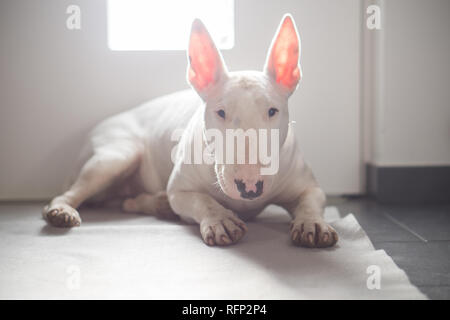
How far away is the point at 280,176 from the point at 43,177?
138cm

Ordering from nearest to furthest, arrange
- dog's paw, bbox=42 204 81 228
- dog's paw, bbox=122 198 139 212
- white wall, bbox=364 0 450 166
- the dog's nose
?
the dog's nose, dog's paw, bbox=42 204 81 228, dog's paw, bbox=122 198 139 212, white wall, bbox=364 0 450 166

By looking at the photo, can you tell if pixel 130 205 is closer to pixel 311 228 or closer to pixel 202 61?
pixel 202 61

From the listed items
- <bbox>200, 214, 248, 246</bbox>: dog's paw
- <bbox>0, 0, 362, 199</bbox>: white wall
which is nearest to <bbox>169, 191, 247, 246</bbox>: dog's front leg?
<bbox>200, 214, 248, 246</bbox>: dog's paw

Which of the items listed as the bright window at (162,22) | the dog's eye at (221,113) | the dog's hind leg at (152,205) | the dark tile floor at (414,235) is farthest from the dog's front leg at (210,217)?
the bright window at (162,22)

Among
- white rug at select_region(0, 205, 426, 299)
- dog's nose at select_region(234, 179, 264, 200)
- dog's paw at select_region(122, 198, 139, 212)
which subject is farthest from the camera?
dog's paw at select_region(122, 198, 139, 212)

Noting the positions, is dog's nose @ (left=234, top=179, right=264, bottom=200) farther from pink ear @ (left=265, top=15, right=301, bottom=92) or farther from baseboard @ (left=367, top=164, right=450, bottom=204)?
baseboard @ (left=367, top=164, right=450, bottom=204)

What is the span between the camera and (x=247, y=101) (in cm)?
150

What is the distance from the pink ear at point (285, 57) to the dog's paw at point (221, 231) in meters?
0.48

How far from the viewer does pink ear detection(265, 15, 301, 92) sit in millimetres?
1629

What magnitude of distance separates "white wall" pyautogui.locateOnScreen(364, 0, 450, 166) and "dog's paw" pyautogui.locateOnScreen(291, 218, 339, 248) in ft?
3.40

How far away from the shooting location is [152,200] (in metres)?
2.16

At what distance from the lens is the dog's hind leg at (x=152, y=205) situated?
6.74ft

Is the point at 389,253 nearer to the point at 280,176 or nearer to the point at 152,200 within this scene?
the point at 280,176

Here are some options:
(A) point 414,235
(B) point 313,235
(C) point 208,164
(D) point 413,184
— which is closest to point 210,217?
(C) point 208,164
